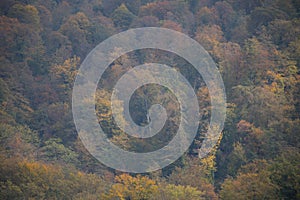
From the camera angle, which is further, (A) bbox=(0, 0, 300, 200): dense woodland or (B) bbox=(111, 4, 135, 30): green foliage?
(B) bbox=(111, 4, 135, 30): green foliage

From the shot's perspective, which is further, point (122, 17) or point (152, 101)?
point (122, 17)

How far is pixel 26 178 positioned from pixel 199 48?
59.9ft

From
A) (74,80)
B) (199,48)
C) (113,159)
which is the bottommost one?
(113,159)

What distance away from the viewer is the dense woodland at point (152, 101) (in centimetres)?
3023

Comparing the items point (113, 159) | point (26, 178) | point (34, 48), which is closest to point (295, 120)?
point (113, 159)

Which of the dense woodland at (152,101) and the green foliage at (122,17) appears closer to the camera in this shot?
the dense woodland at (152,101)

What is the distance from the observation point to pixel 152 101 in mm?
40469

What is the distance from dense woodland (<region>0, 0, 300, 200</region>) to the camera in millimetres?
30234

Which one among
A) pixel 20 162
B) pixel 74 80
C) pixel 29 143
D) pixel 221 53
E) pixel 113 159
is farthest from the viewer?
pixel 74 80

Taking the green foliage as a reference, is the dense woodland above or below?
below

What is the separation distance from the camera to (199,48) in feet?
145

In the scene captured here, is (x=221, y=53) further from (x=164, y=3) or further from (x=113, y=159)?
(x=164, y=3)

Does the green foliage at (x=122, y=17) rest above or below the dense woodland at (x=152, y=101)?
above

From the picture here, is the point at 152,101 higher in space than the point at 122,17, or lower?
lower
